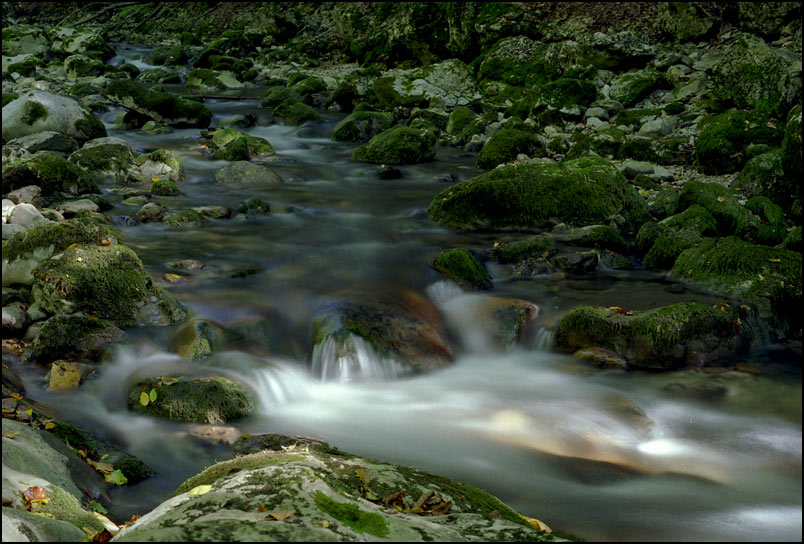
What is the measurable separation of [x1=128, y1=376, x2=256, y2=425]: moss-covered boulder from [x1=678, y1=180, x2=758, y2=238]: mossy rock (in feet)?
21.7

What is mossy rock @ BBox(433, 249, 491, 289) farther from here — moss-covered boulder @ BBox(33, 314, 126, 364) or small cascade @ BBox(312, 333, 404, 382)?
moss-covered boulder @ BBox(33, 314, 126, 364)

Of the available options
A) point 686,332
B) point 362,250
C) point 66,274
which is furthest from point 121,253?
point 686,332

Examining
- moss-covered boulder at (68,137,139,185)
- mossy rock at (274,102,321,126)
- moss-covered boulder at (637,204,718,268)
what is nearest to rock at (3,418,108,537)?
moss-covered boulder at (637,204,718,268)

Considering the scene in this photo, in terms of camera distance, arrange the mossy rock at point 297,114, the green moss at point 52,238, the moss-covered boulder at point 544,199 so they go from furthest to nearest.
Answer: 1. the mossy rock at point 297,114
2. the moss-covered boulder at point 544,199
3. the green moss at point 52,238

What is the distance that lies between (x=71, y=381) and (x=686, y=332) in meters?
5.28

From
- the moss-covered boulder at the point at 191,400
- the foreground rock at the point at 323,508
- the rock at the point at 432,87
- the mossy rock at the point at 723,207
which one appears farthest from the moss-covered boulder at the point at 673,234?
the rock at the point at 432,87

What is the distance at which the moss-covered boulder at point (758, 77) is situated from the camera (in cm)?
1089

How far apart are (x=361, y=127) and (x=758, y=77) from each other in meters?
8.58

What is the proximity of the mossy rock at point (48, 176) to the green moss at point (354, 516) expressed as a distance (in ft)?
28.5

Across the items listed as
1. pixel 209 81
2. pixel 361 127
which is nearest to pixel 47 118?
pixel 361 127

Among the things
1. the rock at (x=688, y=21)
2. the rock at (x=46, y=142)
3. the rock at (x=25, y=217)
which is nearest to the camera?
the rock at (x=25, y=217)

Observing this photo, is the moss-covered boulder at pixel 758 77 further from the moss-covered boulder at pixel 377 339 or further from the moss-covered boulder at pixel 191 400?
the moss-covered boulder at pixel 191 400

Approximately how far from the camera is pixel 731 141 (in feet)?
34.4

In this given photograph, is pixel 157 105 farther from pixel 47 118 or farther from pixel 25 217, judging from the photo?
pixel 25 217
